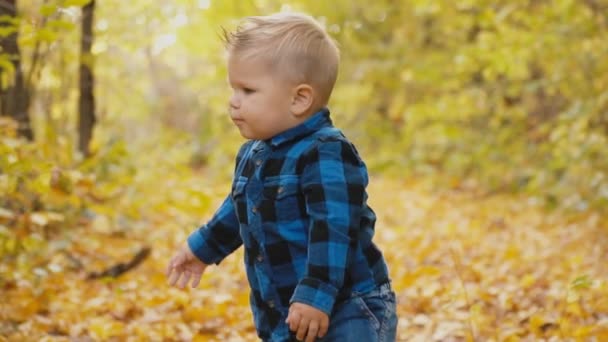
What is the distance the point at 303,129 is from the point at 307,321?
21.9 inches

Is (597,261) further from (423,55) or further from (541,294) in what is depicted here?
(423,55)

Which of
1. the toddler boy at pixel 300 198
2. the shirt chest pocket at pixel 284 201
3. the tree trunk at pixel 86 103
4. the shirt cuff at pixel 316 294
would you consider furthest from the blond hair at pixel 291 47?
the tree trunk at pixel 86 103

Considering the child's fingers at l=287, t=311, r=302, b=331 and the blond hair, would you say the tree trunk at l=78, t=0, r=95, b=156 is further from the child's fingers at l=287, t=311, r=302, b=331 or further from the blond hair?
the child's fingers at l=287, t=311, r=302, b=331

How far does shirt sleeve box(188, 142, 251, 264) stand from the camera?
254 centimetres

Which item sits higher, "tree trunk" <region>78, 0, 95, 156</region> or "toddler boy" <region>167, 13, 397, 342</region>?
"tree trunk" <region>78, 0, 95, 156</region>

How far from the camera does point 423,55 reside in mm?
10977

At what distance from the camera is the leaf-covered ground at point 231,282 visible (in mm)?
3473

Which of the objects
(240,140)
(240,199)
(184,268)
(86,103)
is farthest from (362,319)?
(240,140)

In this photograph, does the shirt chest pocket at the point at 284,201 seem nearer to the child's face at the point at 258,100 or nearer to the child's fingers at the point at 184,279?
the child's face at the point at 258,100

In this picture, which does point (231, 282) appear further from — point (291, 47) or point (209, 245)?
point (291, 47)

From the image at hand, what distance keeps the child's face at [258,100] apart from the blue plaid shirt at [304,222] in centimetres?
5

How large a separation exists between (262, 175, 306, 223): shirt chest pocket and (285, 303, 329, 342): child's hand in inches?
10.8

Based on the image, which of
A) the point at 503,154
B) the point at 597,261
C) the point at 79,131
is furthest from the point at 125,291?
the point at 503,154

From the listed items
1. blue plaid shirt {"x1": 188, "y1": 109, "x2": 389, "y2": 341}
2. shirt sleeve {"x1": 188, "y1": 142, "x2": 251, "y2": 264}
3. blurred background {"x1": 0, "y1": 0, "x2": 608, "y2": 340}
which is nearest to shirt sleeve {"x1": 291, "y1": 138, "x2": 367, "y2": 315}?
blue plaid shirt {"x1": 188, "y1": 109, "x2": 389, "y2": 341}
